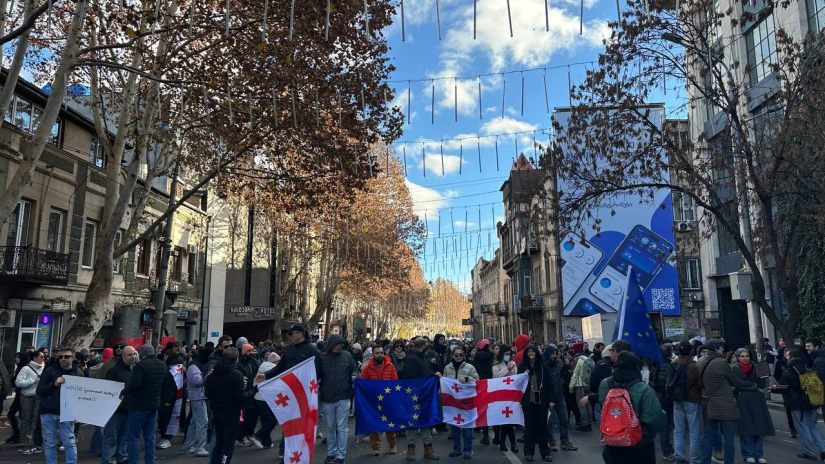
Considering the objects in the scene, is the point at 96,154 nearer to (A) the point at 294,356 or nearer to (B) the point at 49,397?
(B) the point at 49,397

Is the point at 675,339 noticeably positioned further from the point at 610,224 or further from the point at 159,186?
the point at 159,186

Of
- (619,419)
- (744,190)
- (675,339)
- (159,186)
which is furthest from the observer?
(675,339)

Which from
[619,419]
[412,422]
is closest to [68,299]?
[412,422]

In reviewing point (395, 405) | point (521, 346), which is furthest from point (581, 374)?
point (395, 405)

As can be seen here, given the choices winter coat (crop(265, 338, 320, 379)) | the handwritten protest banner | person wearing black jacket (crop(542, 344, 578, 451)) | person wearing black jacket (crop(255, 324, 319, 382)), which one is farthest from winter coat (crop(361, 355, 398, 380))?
the handwritten protest banner

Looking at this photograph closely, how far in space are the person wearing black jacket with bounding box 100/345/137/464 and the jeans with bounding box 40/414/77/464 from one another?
15.8 inches

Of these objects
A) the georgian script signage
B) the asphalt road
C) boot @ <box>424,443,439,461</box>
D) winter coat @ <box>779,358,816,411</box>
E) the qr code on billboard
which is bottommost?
the asphalt road

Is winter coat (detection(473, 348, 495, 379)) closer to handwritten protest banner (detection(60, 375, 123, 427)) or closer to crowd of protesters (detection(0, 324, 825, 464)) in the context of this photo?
crowd of protesters (detection(0, 324, 825, 464))

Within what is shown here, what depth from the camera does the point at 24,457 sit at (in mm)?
9758

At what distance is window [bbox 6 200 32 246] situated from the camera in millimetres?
18062

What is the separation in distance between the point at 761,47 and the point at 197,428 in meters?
24.6

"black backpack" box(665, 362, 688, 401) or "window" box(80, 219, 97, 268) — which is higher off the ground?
"window" box(80, 219, 97, 268)

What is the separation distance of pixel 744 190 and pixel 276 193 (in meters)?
12.5

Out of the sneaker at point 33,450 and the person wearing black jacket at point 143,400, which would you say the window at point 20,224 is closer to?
the sneaker at point 33,450
